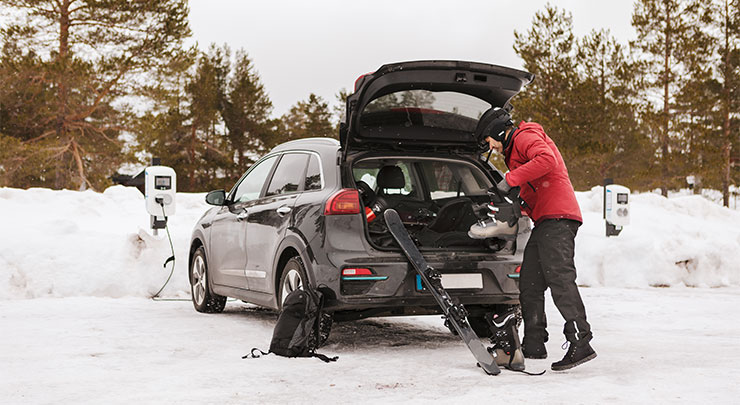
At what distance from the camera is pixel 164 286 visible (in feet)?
34.1

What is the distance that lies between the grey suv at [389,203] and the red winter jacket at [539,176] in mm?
257

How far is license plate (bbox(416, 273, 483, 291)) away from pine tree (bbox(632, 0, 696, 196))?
3635cm

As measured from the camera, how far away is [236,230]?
299 inches

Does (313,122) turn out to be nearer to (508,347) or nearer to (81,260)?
(81,260)

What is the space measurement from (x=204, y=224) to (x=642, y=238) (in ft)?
27.0

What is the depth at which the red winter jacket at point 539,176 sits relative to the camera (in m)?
5.39

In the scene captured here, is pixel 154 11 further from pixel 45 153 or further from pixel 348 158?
pixel 348 158

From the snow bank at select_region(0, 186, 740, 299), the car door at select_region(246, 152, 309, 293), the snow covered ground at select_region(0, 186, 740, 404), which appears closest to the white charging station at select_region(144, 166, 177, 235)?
the snow bank at select_region(0, 186, 740, 299)

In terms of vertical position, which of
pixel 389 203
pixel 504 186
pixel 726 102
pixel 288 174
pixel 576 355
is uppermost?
pixel 726 102

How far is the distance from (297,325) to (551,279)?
72.7 inches

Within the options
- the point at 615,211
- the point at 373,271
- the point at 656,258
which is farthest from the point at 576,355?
the point at 615,211

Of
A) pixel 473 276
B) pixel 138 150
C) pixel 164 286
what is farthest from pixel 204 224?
pixel 138 150

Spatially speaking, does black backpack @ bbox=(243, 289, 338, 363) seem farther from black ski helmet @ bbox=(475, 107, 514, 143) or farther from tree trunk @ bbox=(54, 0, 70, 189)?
tree trunk @ bbox=(54, 0, 70, 189)

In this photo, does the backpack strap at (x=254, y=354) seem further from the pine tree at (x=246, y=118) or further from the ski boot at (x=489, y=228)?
the pine tree at (x=246, y=118)
